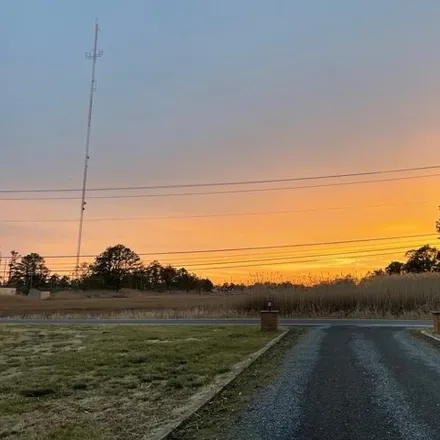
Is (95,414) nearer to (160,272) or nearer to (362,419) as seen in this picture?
(362,419)

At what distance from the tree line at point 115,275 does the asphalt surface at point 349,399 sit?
4432 inches

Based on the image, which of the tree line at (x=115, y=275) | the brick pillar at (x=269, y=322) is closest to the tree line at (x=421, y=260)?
the tree line at (x=115, y=275)

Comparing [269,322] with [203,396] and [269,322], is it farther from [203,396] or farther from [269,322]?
[203,396]

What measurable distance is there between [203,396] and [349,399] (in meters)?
2.02

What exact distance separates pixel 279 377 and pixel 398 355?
404 centimetres

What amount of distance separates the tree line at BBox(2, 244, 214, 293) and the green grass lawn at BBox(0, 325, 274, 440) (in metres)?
109

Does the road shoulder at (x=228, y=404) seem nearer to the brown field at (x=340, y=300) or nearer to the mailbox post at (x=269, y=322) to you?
the mailbox post at (x=269, y=322)

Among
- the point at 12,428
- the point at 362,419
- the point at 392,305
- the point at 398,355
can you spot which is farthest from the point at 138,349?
the point at 392,305

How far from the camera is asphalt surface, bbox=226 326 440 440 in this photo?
556 centimetres

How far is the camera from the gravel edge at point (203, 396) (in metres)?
5.58

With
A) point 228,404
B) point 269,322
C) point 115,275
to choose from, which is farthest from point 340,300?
point 115,275

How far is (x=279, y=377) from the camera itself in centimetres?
898

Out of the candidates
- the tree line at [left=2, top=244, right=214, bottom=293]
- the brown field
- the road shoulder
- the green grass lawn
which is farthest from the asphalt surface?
the tree line at [left=2, top=244, right=214, bottom=293]

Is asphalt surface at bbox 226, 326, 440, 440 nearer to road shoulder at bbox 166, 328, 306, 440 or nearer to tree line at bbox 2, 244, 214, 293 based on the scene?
road shoulder at bbox 166, 328, 306, 440
